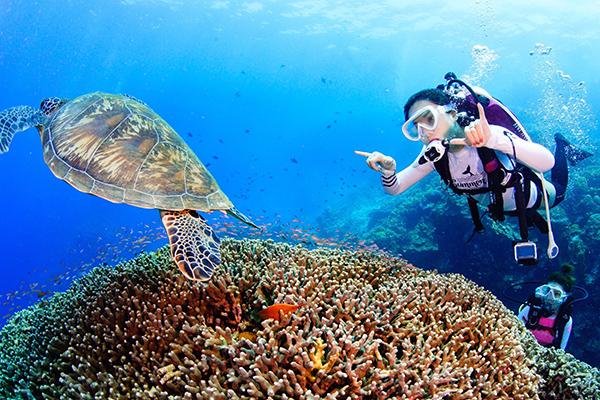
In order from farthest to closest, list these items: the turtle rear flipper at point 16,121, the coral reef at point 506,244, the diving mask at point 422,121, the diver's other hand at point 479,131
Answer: the coral reef at point 506,244
the turtle rear flipper at point 16,121
the diving mask at point 422,121
the diver's other hand at point 479,131

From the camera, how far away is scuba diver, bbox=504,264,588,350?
5.60m

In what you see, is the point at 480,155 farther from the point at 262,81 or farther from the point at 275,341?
the point at 262,81

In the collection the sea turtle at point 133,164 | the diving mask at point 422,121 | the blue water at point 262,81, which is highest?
the blue water at point 262,81

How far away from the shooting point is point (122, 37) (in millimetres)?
64125

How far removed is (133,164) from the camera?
3668 mm


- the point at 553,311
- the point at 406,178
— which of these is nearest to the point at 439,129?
the point at 406,178

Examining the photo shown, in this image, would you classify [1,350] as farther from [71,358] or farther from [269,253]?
[269,253]

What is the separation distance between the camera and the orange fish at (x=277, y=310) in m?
2.58

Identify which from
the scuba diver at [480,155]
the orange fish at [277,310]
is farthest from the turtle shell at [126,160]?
the scuba diver at [480,155]

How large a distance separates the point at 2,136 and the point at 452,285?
19.9ft

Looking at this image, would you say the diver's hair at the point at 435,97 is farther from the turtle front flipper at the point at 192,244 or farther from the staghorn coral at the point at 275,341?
the turtle front flipper at the point at 192,244

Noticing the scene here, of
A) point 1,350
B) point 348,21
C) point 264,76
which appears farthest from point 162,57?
point 1,350

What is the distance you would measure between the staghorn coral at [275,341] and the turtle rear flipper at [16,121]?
2528 mm

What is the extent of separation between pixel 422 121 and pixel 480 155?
2.71 feet
